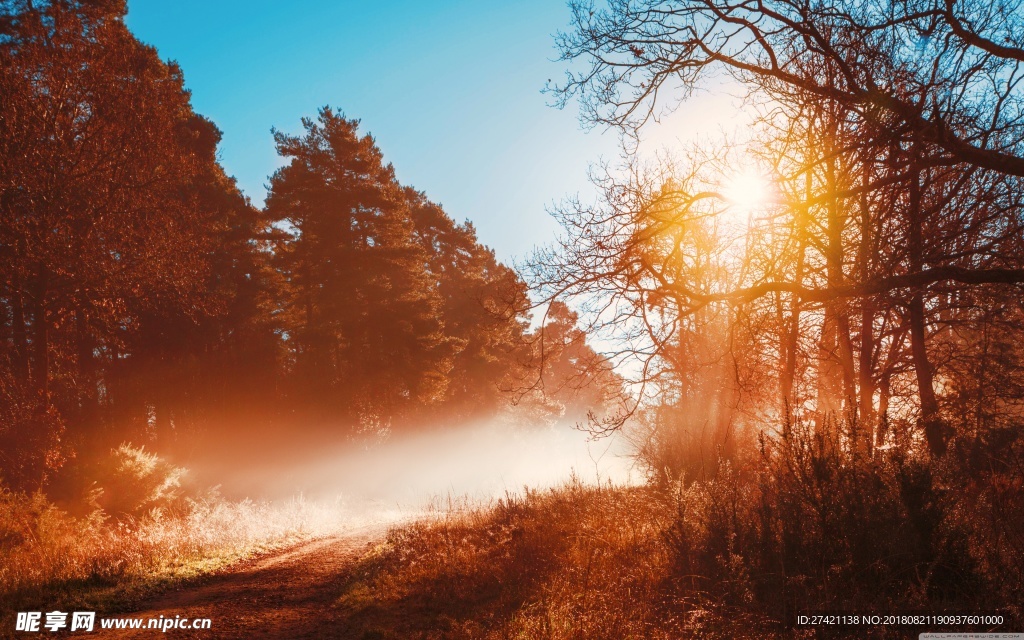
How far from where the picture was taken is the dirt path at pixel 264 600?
205 inches

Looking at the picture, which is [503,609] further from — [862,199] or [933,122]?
[933,122]

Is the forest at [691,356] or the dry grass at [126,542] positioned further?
the dry grass at [126,542]

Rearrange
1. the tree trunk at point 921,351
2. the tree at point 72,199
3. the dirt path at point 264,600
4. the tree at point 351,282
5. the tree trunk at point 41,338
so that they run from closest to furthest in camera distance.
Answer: the dirt path at point 264,600, the tree trunk at point 921,351, the tree at point 72,199, the tree trunk at point 41,338, the tree at point 351,282

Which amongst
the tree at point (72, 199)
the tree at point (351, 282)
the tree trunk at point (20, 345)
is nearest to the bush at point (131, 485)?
the tree at point (72, 199)

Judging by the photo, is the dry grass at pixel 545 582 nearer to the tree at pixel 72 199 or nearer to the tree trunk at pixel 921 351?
the tree trunk at pixel 921 351

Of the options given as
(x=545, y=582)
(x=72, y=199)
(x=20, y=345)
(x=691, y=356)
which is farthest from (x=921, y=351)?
(x=20, y=345)

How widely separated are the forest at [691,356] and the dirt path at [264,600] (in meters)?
0.52

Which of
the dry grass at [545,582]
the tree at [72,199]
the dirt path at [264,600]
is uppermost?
the tree at [72,199]

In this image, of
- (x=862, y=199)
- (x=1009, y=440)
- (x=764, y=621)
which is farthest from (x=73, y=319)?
(x=1009, y=440)

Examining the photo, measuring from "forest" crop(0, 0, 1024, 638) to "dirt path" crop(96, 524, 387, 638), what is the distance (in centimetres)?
52

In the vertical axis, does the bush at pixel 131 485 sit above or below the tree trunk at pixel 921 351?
below

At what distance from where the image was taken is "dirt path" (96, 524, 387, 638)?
5.20 metres

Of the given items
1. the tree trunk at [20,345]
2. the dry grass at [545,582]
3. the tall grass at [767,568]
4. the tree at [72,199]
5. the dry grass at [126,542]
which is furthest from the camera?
the tree trunk at [20,345]

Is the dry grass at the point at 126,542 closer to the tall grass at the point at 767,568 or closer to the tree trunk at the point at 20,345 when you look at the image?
the tree trunk at the point at 20,345
